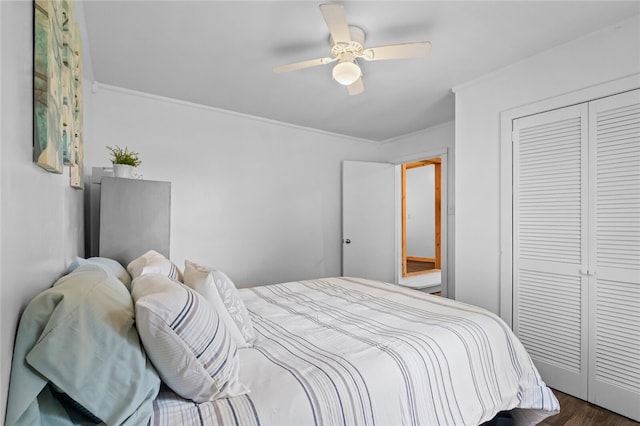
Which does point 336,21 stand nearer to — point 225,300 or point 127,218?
point 225,300

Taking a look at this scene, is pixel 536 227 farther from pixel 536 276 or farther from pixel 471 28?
pixel 471 28

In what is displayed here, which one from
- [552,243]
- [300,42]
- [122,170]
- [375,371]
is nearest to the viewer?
[375,371]

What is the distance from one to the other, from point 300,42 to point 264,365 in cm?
209

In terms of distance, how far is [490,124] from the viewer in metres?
2.76

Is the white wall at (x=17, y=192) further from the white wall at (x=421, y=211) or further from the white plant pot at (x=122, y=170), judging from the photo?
the white wall at (x=421, y=211)

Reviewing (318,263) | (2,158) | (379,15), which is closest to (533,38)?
(379,15)

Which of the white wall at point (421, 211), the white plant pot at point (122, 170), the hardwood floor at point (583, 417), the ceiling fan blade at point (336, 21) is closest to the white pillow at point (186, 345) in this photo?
the ceiling fan blade at point (336, 21)

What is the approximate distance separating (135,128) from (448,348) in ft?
10.9

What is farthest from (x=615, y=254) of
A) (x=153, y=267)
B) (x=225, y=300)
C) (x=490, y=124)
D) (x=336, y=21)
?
(x=153, y=267)

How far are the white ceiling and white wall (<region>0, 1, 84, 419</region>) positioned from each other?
135 cm

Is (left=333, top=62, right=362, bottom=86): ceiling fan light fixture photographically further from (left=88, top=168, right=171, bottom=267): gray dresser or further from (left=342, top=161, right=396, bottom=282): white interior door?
(left=342, top=161, right=396, bottom=282): white interior door

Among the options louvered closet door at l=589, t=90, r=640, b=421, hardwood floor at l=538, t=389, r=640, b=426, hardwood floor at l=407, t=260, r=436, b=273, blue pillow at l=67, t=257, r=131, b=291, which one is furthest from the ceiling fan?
hardwood floor at l=407, t=260, r=436, b=273

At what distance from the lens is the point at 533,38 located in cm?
221

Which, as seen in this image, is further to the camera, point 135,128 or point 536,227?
point 135,128
